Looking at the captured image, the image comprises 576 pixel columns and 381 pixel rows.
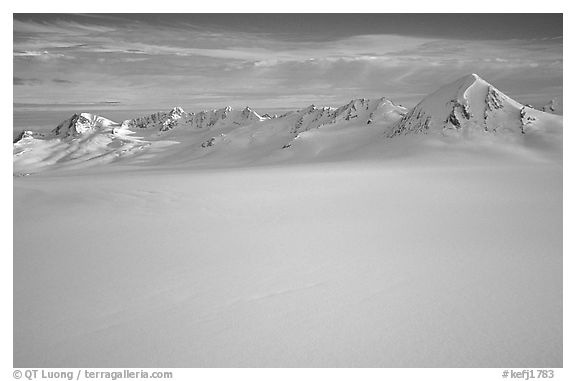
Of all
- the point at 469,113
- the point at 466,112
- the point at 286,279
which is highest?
the point at 466,112

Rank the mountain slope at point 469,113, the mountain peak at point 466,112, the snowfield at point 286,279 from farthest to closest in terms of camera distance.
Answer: the mountain peak at point 466,112
the mountain slope at point 469,113
the snowfield at point 286,279

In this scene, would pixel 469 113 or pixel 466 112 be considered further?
pixel 466 112

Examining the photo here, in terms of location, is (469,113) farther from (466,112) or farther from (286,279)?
(286,279)

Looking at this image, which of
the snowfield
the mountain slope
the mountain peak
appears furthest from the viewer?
the mountain peak

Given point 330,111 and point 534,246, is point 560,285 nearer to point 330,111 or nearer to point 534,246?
point 534,246

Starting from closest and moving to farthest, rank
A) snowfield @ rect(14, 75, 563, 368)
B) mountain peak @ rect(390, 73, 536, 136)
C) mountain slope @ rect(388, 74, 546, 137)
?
snowfield @ rect(14, 75, 563, 368) → mountain slope @ rect(388, 74, 546, 137) → mountain peak @ rect(390, 73, 536, 136)

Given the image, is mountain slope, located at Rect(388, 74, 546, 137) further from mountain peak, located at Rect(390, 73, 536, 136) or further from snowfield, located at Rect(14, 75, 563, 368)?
snowfield, located at Rect(14, 75, 563, 368)

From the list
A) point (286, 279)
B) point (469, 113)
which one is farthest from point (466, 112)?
point (286, 279)

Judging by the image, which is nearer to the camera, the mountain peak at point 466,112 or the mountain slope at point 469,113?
the mountain slope at point 469,113

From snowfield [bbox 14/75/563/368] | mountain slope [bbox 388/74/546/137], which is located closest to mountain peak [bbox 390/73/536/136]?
mountain slope [bbox 388/74/546/137]

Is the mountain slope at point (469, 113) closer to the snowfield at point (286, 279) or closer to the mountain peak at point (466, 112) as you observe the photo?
the mountain peak at point (466, 112)

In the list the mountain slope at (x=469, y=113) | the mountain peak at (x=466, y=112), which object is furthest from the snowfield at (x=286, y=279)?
the mountain peak at (x=466, y=112)

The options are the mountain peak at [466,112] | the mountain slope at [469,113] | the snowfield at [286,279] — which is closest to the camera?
the snowfield at [286,279]
